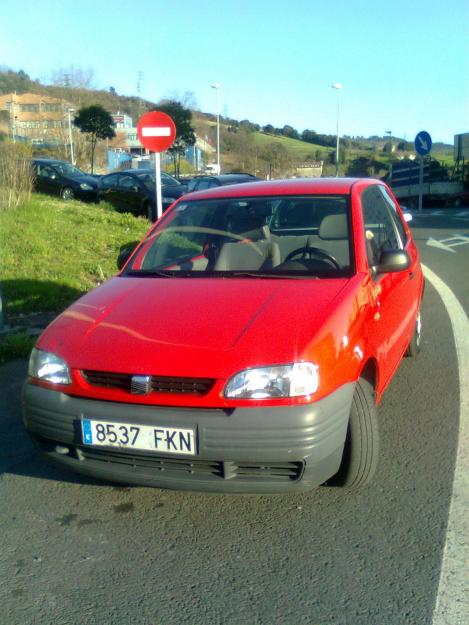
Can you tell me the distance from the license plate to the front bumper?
0.03 meters

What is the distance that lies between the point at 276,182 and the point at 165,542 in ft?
9.53

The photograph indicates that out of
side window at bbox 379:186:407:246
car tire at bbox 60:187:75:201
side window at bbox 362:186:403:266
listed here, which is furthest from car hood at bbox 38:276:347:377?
car tire at bbox 60:187:75:201

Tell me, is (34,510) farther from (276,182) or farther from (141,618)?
(276,182)

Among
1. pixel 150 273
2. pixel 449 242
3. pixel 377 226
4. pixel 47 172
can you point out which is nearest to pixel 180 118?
pixel 47 172

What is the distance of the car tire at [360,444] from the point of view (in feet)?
10.9

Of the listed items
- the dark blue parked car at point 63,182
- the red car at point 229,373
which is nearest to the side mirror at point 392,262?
the red car at point 229,373

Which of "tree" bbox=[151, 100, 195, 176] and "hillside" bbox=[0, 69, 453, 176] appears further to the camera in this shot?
"hillside" bbox=[0, 69, 453, 176]

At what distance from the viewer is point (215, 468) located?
9.91ft

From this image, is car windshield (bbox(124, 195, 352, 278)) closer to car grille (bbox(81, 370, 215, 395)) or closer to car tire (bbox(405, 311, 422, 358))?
car grille (bbox(81, 370, 215, 395))

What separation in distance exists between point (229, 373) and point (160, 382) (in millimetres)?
330

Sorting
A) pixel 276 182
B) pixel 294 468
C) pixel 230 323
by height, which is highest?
pixel 276 182

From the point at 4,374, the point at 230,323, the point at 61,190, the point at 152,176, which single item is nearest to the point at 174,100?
the point at 61,190

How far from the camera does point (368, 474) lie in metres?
3.42

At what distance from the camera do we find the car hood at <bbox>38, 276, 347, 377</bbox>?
3.03 meters
